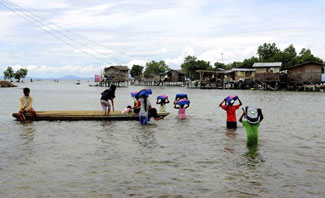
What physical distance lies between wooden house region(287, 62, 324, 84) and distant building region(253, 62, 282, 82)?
146 inches

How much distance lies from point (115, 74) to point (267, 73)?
2018 inches

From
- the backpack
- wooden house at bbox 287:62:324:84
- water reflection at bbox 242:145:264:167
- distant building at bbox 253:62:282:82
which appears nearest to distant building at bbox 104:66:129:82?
distant building at bbox 253:62:282:82

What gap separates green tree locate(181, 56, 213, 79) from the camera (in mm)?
102375

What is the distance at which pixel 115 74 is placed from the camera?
100812mm

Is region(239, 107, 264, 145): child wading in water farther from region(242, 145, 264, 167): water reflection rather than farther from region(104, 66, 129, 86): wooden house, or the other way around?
region(104, 66, 129, 86): wooden house

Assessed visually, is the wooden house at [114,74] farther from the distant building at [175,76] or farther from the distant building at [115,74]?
the distant building at [175,76]

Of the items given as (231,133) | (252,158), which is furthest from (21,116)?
(252,158)

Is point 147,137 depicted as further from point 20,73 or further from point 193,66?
point 20,73

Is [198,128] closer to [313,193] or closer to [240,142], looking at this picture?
[240,142]

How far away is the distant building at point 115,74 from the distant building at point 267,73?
154ft

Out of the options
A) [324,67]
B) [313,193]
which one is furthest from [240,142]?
[324,67]

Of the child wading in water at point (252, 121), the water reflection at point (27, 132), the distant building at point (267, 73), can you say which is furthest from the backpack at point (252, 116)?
the distant building at point (267, 73)

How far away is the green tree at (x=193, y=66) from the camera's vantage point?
336 ft

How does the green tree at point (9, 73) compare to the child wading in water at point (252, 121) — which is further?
the green tree at point (9, 73)
